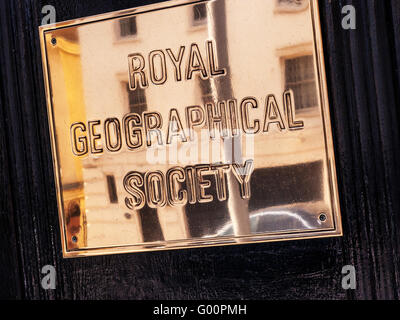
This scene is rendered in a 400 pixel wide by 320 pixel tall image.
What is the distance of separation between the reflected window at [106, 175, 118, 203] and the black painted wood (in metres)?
0.12

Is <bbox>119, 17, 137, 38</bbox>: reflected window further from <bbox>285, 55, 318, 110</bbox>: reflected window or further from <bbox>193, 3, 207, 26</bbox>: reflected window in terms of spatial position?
<bbox>285, 55, 318, 110</bbox>: reflected window

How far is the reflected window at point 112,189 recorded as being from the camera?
108cm

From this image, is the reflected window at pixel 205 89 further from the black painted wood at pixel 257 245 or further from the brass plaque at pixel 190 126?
the black painted wood at pixel 257 245

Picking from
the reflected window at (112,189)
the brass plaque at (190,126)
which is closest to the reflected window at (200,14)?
the brass plaque at (190,126)

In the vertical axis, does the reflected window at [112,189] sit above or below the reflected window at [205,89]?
below

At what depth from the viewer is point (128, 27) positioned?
1075 millimetres

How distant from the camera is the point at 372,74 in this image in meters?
0.98

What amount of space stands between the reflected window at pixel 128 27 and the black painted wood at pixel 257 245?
0.11 ft

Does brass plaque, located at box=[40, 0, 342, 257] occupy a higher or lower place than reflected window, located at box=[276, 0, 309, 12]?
lower

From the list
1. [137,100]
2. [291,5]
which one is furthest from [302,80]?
[137,100]

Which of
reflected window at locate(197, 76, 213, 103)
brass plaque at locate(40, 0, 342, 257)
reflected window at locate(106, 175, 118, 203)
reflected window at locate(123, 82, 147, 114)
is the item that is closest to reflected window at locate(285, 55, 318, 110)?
brass plaque at locate(40, 0, 342, 257)

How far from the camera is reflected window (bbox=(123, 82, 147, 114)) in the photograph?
107cm

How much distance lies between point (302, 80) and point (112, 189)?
1.39 feet

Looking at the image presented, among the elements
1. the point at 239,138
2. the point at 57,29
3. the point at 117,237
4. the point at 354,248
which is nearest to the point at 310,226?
the point at 354,248
